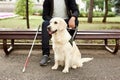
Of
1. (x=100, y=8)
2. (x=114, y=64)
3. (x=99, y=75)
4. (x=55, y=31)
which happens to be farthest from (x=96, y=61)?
(x=100, y=8)

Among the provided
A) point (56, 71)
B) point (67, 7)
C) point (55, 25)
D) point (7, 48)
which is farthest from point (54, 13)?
point (7, 48)

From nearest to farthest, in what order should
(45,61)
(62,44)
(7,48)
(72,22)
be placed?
(62,44), (72,22), (45,61), (7,48)

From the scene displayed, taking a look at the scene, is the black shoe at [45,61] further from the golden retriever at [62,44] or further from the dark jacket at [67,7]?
the dark jacket at [67,7]

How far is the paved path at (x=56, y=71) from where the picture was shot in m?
4.93

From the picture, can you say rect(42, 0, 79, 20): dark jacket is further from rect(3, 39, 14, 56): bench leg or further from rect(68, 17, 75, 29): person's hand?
rect(3, 39, 14, 56): bench leg

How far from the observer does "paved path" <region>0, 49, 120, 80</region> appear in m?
4.93

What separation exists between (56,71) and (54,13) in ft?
4.05

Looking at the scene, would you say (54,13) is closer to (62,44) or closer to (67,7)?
(67,7)

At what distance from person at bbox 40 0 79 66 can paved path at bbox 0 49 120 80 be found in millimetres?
303

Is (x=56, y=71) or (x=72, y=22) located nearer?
(x=56, y=71)

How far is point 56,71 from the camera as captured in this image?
5.27 metres

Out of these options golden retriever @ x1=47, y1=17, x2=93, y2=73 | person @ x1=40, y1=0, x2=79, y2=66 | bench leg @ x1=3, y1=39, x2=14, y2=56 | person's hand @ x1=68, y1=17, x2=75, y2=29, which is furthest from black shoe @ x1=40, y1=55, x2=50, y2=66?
bench leg @ x1=3, y1=39, x2=14, y2=56

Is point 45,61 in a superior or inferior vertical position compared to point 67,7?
inferior

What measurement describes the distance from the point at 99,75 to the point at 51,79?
2.78 ft
